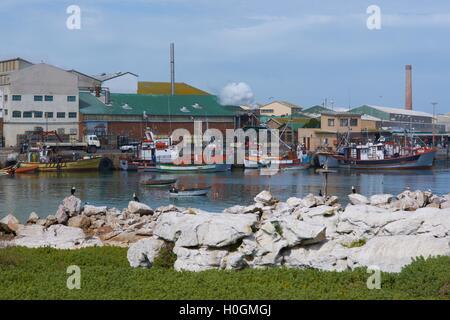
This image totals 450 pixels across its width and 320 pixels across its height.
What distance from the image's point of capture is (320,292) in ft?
29.0

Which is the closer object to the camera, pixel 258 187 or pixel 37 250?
pixel 37 250

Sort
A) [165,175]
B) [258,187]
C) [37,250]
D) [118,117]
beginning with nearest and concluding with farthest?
[37,250] → [258,187] → [165,175] → [118,117]

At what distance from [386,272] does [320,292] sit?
140cm

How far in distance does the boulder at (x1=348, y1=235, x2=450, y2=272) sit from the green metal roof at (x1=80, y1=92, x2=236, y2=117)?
57.2 meters

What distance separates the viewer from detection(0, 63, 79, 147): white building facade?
63812 millimetres

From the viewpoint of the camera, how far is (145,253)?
1170cm

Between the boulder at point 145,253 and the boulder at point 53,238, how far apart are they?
16.1 ft

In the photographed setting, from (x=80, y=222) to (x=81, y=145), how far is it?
1704 inches

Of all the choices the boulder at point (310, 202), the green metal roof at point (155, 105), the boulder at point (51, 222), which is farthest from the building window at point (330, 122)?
the boulder at point (51, 222)

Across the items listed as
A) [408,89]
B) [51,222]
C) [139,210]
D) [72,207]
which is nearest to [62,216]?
[51,222]

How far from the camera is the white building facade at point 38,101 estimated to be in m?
63.8

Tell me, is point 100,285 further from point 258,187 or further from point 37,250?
point 258,187
